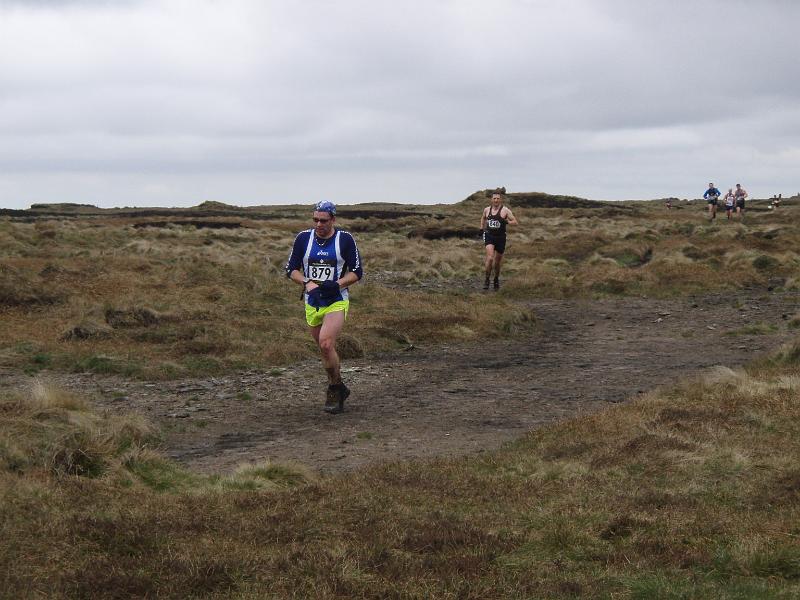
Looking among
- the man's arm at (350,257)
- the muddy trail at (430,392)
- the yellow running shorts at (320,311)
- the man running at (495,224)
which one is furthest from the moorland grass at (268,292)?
the man's arm at (350,257)

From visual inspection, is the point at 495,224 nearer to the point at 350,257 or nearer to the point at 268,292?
the point at 268,292

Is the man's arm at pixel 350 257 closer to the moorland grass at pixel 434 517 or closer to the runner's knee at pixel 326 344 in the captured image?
the runner's knee at pixel 326 344

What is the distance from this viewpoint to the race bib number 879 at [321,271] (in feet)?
33.3

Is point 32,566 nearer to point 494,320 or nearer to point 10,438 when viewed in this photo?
point 10,438

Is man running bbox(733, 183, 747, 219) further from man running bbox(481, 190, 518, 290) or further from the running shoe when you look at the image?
the running shoe

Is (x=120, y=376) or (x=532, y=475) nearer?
(x=532, y=475)

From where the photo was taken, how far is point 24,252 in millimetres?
27812

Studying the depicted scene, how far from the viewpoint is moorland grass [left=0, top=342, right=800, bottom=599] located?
4.71 m

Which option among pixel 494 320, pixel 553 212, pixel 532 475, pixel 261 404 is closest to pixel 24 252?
pixel 494 320

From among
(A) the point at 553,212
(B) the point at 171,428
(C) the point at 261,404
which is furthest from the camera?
(A) the point at 553,212

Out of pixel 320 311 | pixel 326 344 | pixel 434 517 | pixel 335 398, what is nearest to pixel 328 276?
pixel 320 311

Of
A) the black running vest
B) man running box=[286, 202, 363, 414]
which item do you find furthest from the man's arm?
the black running vest

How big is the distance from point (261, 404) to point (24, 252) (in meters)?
19.5

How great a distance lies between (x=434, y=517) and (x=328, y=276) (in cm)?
456
